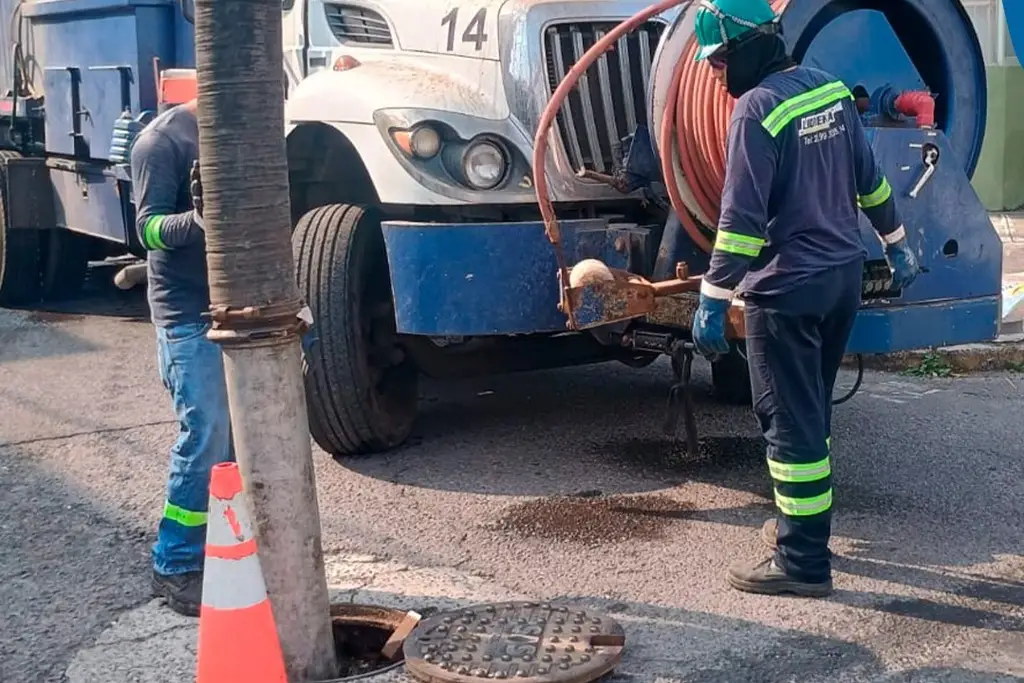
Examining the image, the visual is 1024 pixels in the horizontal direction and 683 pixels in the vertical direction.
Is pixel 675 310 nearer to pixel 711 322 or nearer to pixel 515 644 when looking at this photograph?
pixel 711 322

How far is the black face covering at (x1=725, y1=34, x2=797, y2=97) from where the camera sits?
13.5ft

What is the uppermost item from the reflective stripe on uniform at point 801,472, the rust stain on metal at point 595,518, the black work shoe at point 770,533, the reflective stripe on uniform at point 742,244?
the reflective stripe on uniform at point 742,244

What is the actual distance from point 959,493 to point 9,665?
356 centimetres

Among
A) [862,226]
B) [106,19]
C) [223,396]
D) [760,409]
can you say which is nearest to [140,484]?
[223,396]

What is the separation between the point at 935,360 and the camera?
24.9 feet

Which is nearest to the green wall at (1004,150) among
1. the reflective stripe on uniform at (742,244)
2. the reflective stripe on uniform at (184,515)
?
the reflective stripe on uniform at (742,244)

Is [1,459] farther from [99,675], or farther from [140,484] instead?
[99,675]

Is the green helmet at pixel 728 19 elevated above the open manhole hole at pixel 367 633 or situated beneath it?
elevated above

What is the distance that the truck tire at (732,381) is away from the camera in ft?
21.9

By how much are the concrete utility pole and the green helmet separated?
1.40m

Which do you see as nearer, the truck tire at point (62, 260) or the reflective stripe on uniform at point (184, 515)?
the reflective stripe on uniform at point (184, 515)

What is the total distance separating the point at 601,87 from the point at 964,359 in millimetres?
3430

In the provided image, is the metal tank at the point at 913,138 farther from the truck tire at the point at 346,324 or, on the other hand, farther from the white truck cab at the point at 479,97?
the truck tire at the point at 346,324

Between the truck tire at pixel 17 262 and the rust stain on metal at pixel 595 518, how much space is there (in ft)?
19.0
